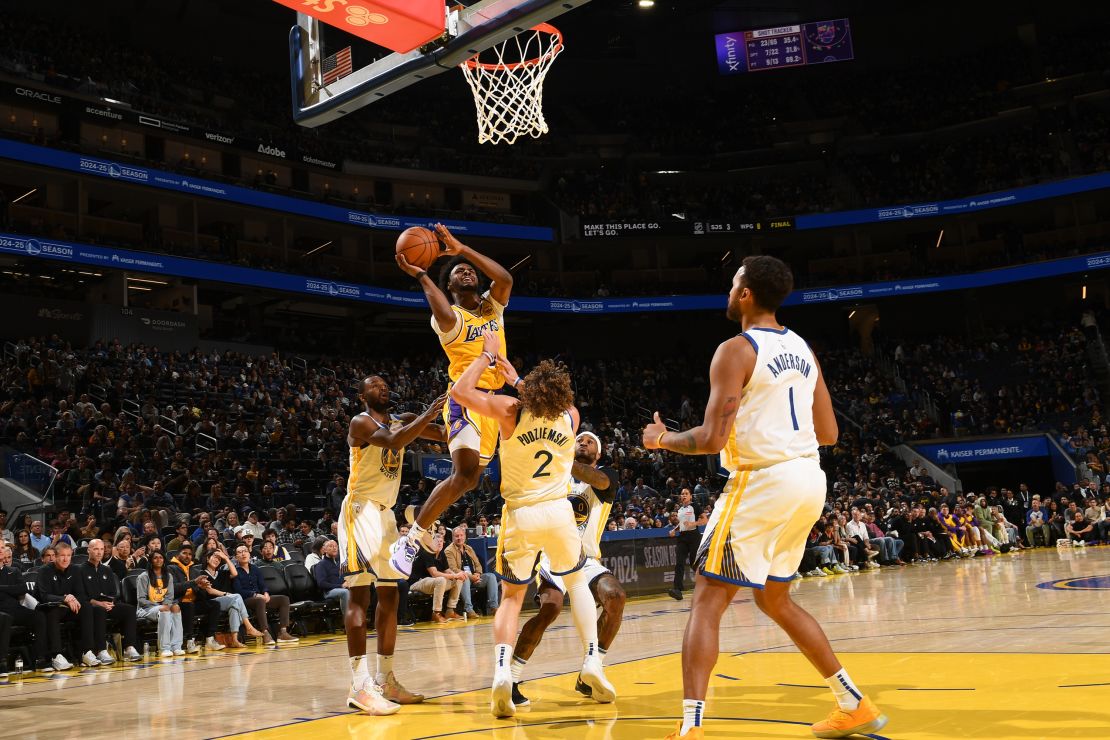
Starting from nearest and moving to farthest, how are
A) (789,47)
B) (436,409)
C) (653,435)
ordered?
(653,435)
(436,409)
(789,47)

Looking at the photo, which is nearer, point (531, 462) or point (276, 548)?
point (531, 462)

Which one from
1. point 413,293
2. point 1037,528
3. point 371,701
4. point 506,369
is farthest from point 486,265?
point 413,293

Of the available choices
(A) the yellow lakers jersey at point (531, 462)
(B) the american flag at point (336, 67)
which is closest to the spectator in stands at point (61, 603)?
(B) the american flag at point (336, 67)

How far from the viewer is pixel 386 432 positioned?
261 inches

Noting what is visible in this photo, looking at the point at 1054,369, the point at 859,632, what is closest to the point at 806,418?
the point at 859,632

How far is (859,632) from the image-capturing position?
8.82m

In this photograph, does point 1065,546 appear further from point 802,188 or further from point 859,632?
point 802,188

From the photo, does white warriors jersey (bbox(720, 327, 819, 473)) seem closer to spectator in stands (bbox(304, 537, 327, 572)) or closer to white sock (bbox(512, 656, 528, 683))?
white sock (bbox(512, 656, 528, 683))

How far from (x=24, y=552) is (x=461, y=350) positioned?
882 cm

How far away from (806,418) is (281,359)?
28.5m

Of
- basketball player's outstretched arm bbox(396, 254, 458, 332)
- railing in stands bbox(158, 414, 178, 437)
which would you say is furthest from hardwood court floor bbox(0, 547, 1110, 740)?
railing in stands bbox(158, 414, 178, 437)

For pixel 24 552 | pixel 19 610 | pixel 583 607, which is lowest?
pixel 19 610

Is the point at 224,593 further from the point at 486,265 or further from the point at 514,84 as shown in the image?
the point at 514,84

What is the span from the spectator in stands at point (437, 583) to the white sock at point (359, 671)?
721 centimetres
